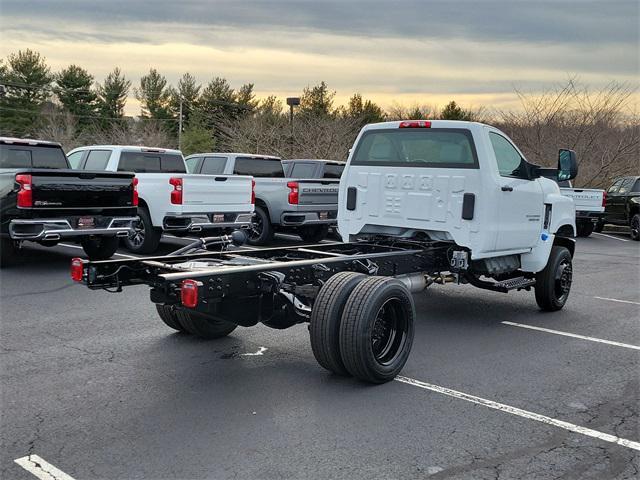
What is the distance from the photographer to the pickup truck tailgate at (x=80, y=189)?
9.55 meters

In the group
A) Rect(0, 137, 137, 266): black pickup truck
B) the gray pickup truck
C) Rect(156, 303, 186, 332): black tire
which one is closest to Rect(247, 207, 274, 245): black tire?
the gray pickup truck

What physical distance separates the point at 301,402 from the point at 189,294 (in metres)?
1.16

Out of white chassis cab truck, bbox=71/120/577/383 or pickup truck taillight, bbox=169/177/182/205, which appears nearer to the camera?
white chassis cab truck, bbox=71/120/577/383

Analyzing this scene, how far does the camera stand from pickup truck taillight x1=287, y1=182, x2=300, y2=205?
1352 centimetres

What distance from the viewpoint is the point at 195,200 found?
1166 cm

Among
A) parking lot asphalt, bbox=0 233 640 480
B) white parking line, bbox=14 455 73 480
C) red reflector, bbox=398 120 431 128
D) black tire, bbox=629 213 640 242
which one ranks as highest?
red reflector, bbox=398 120 431 128

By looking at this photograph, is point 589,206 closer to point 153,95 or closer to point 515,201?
point 515,201

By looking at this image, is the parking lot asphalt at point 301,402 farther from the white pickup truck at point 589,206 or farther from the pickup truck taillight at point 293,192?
the white pickup truck at point 589,206

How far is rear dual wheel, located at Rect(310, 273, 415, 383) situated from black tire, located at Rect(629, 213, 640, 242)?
16069mm

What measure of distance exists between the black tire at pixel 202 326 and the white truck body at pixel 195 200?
17.6ft

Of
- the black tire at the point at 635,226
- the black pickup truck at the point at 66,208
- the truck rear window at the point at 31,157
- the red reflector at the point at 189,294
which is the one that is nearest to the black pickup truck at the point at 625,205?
the black tire at the point at 635,226

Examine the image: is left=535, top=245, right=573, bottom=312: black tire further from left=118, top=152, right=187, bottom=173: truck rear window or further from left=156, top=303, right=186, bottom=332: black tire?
left=118, top=152, right=187, bottom=173: truck rear window

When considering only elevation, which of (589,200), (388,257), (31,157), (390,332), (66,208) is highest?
(31,157)

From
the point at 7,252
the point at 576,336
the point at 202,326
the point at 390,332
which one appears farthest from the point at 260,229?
the point at 390,332
